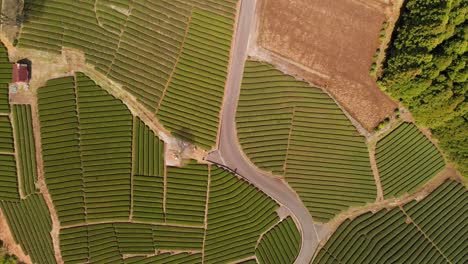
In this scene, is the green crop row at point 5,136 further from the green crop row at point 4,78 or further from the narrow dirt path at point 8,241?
the narrow dirt path at point 8,241

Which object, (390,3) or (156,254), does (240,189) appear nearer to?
(156,254)

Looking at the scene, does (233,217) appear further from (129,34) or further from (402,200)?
(129,34)

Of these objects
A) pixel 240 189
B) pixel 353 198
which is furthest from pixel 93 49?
pixel 353 198

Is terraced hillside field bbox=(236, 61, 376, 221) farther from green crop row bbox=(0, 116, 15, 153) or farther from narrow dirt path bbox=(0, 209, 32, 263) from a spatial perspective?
narrow dirt path bbox=(0, 209, 32, 263)

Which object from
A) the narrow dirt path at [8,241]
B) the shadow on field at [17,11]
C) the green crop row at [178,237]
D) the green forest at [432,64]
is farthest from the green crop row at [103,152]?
the green forest at [432,64]

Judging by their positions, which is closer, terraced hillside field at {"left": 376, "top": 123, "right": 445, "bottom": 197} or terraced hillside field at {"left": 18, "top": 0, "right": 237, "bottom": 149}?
terraced hillside field at {"left": 18, "top": 0, "right": 237, "bottom": 149}

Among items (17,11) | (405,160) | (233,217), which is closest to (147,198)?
(233,217)

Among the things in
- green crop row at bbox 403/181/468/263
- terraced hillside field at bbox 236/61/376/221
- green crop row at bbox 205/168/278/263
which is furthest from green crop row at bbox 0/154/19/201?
green crop row at bbox 403/181/468/263
